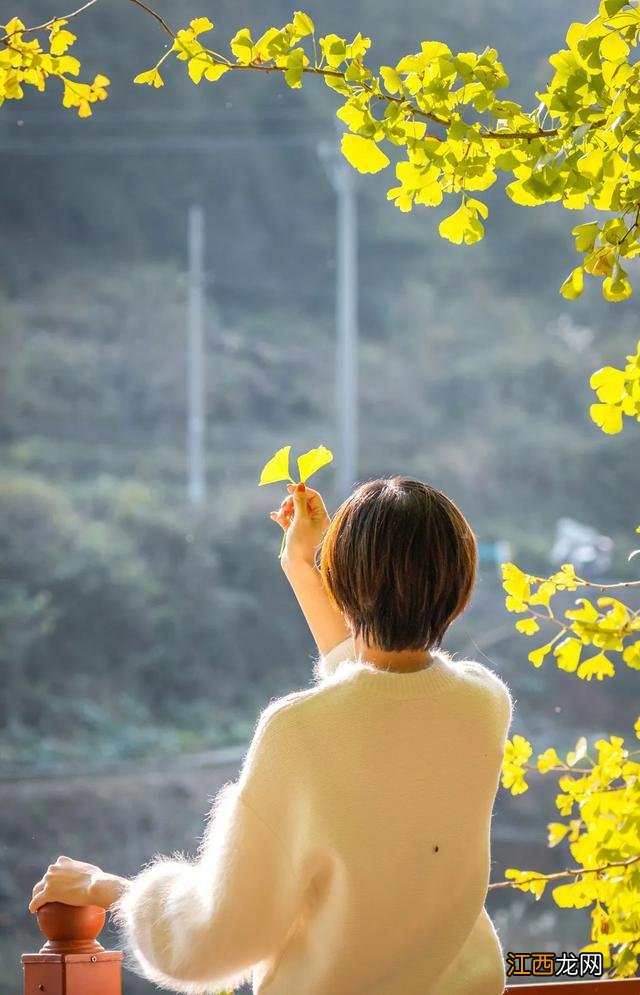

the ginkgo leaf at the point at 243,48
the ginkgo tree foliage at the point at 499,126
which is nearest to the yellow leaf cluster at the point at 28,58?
the ginkgo tree foliage at the point at 499,126

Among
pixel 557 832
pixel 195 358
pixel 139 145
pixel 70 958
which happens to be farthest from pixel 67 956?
pixel 195 358

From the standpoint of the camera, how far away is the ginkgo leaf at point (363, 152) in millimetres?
812

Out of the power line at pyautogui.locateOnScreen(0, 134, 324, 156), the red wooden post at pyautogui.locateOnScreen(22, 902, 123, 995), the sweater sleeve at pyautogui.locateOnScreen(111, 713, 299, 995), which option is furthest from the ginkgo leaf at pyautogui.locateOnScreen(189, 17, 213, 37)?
the power line at pyautogui.locateOnScreen(0, 134, 324, 156)

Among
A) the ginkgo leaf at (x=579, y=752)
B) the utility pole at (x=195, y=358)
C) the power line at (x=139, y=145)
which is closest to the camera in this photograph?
the ginkgo leaf at (x=579, y=752)

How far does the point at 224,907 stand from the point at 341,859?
0.23 ft

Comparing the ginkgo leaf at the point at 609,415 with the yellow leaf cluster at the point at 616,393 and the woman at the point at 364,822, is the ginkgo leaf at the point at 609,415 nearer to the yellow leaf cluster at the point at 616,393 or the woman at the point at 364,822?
the yellow leaf cluster at the point at 616,393

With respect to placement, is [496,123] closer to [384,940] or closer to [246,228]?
[384,940]

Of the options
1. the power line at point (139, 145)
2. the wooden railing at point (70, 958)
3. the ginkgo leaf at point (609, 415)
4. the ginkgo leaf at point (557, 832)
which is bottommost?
the ginkgo leaf at point (557, 832)

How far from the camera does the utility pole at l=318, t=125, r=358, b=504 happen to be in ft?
19.9

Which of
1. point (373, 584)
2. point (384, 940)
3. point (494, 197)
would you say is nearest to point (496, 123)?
point (373, 584)

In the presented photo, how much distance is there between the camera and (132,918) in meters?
0.68

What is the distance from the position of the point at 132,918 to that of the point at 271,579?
5.31 m

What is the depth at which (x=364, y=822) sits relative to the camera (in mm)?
658

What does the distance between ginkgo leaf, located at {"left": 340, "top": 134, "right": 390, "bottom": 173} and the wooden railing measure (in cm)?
54
